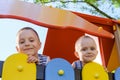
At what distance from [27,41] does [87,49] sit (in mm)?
401

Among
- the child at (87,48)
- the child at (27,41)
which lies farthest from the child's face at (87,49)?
the child at (27,41)

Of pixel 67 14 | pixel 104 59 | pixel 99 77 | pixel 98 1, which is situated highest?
pixel 98 1

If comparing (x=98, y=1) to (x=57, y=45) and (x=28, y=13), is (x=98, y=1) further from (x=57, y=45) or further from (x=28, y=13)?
(x=28, y=13)

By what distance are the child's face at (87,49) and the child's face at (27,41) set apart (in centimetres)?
31

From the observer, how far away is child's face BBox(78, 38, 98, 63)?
1930mm

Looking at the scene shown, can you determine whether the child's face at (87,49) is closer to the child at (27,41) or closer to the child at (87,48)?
the child at (87,48)

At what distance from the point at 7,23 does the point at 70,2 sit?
2650 mm

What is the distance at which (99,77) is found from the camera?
1559mm

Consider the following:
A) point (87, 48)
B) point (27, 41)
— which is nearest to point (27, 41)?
point (27, 41)

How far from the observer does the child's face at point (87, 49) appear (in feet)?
6.33

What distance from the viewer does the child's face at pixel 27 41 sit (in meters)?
1.74

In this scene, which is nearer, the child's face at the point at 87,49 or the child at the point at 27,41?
the child at the point at 27,41

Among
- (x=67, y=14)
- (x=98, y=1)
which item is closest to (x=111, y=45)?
(x=67, y=14)

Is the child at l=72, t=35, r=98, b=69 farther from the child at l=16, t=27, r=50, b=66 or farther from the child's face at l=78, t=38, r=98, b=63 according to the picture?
the child at l=16, t=27, r=50, b=66
